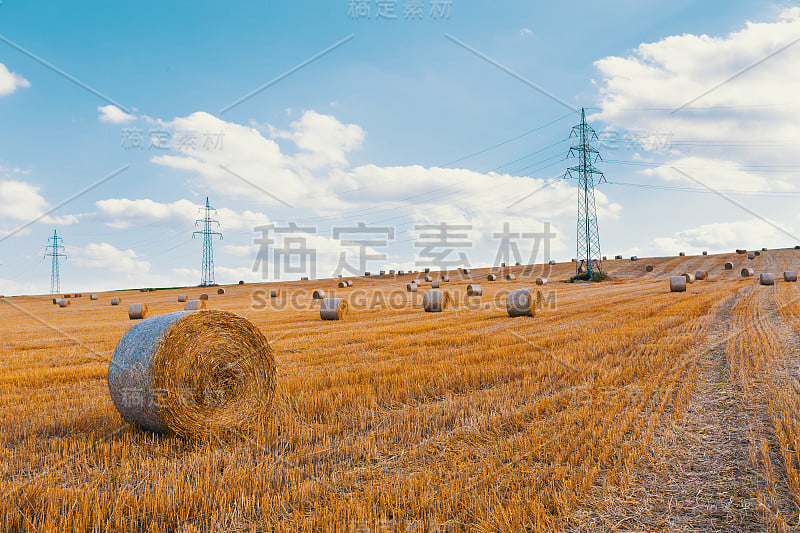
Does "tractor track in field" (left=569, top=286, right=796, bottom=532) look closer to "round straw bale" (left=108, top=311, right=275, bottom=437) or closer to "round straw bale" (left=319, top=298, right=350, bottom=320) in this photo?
"round straw bale" (left=108, top=311, right=275, bottom=437)

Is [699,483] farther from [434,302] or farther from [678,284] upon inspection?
[678,284]

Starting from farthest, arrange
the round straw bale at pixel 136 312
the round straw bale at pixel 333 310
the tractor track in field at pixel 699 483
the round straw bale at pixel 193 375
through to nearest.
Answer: the round straw bale at pixel 136 312, the round straw bale at pixel 333 310, the round straw bale at pixel 193 375, the tractor track in field at pixel 699 483

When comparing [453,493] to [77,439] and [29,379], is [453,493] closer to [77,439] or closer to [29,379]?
[77,439]

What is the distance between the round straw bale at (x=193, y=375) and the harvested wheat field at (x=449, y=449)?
23 cm

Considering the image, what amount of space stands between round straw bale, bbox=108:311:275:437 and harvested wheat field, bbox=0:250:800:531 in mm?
226

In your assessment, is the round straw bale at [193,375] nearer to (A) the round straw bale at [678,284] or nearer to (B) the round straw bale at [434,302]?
(B) the round straw bale at [434,302]

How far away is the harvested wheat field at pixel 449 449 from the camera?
347cm

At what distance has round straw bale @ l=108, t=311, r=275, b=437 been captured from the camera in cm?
531

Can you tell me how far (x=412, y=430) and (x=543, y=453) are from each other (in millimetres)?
1399

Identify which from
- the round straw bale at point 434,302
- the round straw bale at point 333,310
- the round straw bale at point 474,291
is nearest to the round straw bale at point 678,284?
the round straw bale at point 474,291

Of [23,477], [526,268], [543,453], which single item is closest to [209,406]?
[23,477]

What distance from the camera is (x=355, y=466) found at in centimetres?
434

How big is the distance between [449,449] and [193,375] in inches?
123

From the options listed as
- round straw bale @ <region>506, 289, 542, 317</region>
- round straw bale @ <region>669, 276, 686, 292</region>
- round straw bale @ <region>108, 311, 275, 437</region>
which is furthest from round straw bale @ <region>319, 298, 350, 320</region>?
round straw bale @ <region>669, 276, 686, 292</region>
